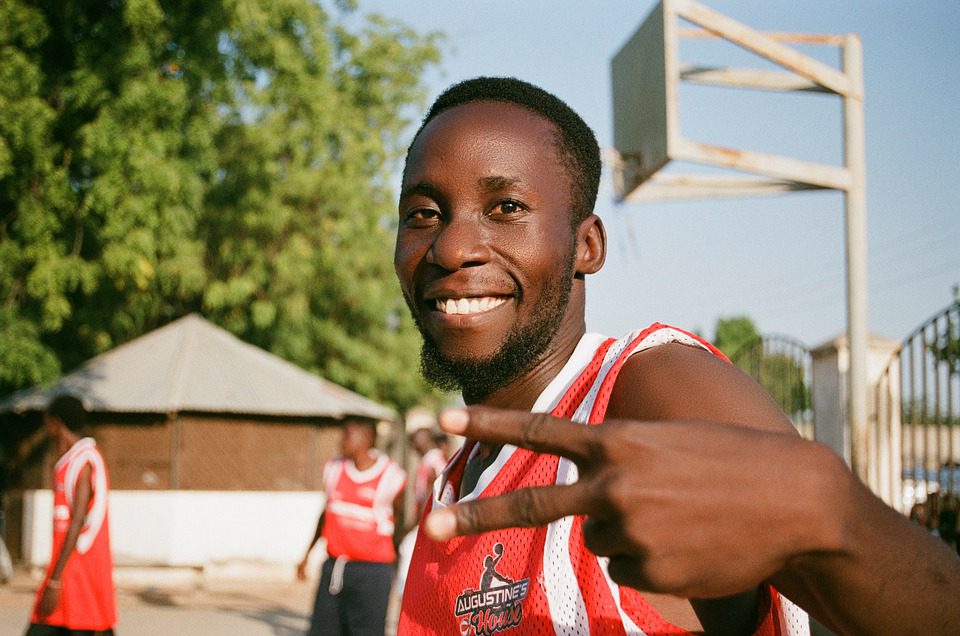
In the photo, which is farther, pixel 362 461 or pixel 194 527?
pixel 194 527

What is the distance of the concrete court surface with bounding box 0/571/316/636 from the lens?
1126 cm

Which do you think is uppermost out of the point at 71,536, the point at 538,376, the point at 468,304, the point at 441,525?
the point at 468,304

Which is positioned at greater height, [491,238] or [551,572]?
[491,238]

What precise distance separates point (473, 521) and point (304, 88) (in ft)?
50.3

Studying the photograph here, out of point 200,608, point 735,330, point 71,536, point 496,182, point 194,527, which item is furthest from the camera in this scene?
point 735,330

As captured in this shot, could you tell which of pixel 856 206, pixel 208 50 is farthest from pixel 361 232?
pixel 856 206

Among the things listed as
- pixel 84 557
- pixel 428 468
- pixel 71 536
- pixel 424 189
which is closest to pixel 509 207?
pixel 424 189

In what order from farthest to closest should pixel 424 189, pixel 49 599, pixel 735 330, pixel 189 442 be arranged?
pixel 735 330
pixel 189 442
pixel 49 599
pixel 424 189

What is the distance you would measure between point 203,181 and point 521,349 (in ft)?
52.0

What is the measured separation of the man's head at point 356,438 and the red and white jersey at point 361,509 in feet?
0.39

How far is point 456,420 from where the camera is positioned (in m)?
0.88

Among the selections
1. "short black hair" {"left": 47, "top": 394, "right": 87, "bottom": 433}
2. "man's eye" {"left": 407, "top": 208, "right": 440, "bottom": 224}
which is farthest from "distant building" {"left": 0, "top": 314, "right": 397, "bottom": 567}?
"man's eye" {"left": 407, "top": 208, "right": 440, "bottom": 224}

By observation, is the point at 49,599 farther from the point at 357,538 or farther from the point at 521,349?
the point at 521,349

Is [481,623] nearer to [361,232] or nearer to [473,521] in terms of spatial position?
[473,521]
